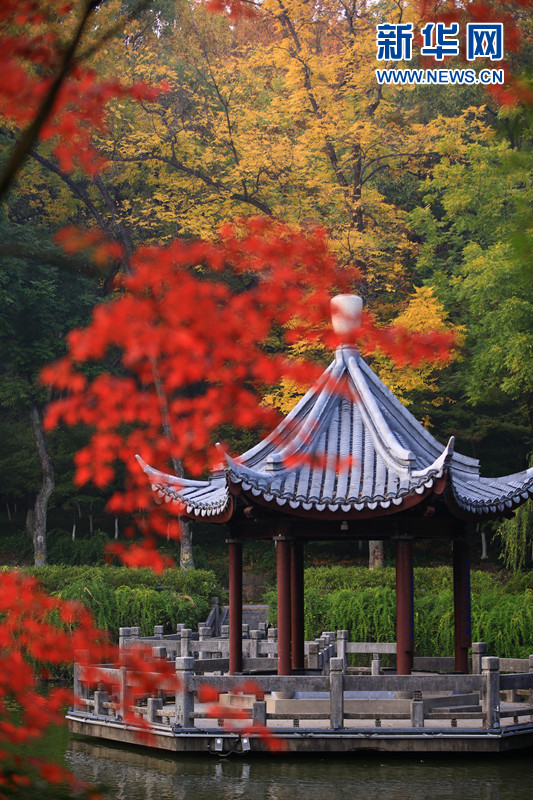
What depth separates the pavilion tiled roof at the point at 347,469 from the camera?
12.4 m

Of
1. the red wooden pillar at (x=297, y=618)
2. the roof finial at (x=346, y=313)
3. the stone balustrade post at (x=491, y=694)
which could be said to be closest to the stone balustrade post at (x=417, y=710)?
the stone balustrade post at (x=491, y=694)

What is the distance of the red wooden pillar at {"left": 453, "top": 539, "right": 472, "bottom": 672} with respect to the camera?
13.5 meters

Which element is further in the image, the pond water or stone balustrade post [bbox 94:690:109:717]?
stone balustrade post [bbox 94:690:109:717]

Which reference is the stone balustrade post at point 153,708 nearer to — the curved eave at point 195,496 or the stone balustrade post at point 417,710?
the curved eave at point 195,496

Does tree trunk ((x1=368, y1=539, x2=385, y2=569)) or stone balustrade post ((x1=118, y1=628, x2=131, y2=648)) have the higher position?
tree trunk ((x1=368, y1=539, x2=385, y2=569))

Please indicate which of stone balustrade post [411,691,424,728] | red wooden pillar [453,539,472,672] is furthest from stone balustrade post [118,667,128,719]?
red wooden pillar [453,539,472,672]

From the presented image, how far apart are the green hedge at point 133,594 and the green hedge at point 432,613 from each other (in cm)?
198

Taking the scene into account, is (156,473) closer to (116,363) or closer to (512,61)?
(512,61)

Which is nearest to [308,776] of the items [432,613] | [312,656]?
[312,656]

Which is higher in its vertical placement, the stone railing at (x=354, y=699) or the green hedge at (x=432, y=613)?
the green hedge at (x=432, y=613)

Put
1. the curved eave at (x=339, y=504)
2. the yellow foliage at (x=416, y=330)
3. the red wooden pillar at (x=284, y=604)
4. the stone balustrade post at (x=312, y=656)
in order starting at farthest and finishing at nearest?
the yellow foliage at (x=416, y=330) < the stone balustrade post at (x=312, y=656) < the red wooden pillar at (x=284, y=604) < the curved eave at (x=339, y=504)

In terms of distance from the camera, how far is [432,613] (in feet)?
Answer: 58.3

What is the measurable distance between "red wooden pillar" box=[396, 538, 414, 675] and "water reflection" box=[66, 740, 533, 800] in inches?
48.4

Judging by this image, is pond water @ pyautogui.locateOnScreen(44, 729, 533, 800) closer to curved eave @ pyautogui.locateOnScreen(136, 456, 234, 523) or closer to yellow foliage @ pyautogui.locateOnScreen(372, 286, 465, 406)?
curved eave @ pyautogui.locateOnScreen(136, 456, 234, 523)
